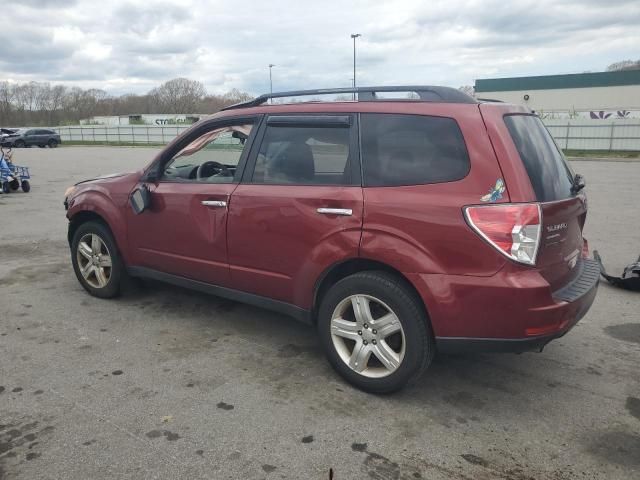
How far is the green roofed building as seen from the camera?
5478 cm

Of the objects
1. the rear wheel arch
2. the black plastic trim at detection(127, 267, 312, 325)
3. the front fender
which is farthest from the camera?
the front fender

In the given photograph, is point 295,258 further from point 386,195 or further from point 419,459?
point 419,459

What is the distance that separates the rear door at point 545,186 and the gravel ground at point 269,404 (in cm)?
83

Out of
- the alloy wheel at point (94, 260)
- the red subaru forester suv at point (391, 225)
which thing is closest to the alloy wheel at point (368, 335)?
the red subaru forester suv at point (391, 225)

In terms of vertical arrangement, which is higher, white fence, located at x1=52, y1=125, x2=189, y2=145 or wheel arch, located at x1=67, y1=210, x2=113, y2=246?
white fence, located at x1=52, y1=125, x2=189, y2=145

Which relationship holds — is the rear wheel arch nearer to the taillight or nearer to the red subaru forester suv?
the red subaru forester suv

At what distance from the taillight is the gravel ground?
1007mm

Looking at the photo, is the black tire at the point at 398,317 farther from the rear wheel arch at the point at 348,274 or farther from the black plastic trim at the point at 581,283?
the black plastic trim at the point at 581,283

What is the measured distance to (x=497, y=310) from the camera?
9.70ft

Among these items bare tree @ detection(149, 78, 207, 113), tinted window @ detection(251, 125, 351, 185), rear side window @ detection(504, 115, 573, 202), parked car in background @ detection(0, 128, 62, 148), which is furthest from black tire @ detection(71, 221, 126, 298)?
bare tree @ detection(149, 78, 207, 113)

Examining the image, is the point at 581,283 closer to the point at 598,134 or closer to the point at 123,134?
the point at 598,134

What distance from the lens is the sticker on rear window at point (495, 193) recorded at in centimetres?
296

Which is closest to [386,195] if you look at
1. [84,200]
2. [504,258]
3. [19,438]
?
[504,258]

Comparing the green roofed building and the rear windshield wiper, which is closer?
the rear windshield wiper
